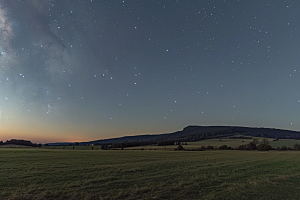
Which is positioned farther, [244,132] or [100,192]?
[244,132]

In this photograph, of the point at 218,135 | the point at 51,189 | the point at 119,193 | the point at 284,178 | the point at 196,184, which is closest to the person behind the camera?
the point at 119,193

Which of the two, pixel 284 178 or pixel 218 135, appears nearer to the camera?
pixel 284 178

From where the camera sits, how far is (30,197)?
11492 mm

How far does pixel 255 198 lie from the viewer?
1115cm

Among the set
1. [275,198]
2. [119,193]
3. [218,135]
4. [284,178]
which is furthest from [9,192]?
[218,135]

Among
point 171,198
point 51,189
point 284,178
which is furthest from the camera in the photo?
point 284,178

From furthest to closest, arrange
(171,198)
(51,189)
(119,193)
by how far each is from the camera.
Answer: (51,189) → (119,193) → (171,198)

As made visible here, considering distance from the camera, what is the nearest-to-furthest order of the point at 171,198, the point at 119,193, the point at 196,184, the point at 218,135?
the point at 171,198 < the point at 119,193 < the point at 196,184 < the point at 218,135

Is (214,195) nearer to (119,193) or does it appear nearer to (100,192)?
(119,193)

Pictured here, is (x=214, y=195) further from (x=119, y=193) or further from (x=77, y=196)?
(x=77, y=196)

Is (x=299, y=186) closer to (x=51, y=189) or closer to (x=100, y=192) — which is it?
(x=100, y=192)

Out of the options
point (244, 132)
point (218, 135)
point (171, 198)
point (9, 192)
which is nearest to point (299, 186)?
point (171, 198)

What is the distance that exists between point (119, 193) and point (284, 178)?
47.4 ft

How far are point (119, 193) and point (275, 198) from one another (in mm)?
9132
